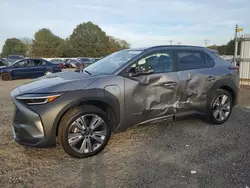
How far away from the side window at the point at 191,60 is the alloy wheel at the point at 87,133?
1.87 metres

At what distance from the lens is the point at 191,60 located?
4.30m

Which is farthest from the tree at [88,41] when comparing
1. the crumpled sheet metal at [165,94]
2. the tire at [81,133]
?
the tire at [81,133]

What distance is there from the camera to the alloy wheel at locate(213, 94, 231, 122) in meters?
4.57

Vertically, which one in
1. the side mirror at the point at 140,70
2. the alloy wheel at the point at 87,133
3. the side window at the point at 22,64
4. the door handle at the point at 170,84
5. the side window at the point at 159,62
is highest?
the side window at the point at 22,64

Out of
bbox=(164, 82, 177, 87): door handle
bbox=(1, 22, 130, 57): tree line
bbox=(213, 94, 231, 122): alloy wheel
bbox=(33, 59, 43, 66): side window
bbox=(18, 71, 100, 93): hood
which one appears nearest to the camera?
bbox=(18, 71, 100, 93): hood

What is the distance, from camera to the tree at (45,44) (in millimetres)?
58125

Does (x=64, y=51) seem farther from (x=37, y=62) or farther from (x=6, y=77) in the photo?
(x=6, y=77)

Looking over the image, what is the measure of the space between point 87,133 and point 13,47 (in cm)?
7430

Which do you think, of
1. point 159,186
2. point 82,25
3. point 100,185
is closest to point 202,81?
point 159,186

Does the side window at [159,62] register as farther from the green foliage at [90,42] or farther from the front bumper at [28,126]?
the green foliage at [90,42]

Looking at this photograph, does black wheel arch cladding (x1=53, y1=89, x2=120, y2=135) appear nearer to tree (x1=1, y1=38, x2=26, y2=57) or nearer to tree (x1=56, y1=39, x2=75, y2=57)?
tree (x1=56, y1=39, x2=75, y2=57)

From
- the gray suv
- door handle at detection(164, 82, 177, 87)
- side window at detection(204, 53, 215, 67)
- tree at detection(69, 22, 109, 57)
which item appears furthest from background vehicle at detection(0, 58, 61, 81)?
tree at detection(69, 22, 109, 57)

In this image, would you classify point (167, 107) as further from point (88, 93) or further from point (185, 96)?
point (88, 93)

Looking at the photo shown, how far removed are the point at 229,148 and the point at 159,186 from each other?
1.65m
